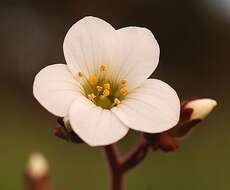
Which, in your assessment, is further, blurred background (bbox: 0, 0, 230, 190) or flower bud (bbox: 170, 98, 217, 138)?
blurred background (bbox: 0, 0, 230, 190)

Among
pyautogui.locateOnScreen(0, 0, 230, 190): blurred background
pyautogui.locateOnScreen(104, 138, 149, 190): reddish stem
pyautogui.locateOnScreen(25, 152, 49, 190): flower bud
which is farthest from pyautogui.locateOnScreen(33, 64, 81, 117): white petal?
pyautogui.locateOnScreen(0, 0, 230, 190): blurred background

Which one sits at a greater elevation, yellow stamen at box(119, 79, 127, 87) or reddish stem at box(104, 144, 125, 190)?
yellow stamen at box(119, 79, 127, 87)

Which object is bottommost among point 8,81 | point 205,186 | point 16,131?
point 8,81

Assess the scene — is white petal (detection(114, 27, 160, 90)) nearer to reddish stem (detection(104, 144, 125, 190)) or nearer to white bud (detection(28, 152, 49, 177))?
reddish stem (detection(104, 144, 125, 190))

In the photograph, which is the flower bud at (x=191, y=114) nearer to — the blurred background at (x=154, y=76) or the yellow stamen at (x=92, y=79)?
the yellow stamen at (x=92, y=79)

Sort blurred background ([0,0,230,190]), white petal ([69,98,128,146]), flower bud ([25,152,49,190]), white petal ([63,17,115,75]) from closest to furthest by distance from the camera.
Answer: white petal ([69,98,128,146]) → white petal ([63,17,115,75]) → flower bud ([25,152,49,190]) → blurred background ([0,0,230,190])

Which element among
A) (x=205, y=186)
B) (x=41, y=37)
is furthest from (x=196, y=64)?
(x=205, y=186)

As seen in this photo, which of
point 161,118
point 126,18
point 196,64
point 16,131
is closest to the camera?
point 161,118

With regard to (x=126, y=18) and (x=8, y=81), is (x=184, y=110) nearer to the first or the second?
(x=8, y=81)

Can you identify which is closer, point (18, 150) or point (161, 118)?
point (161, 118)
